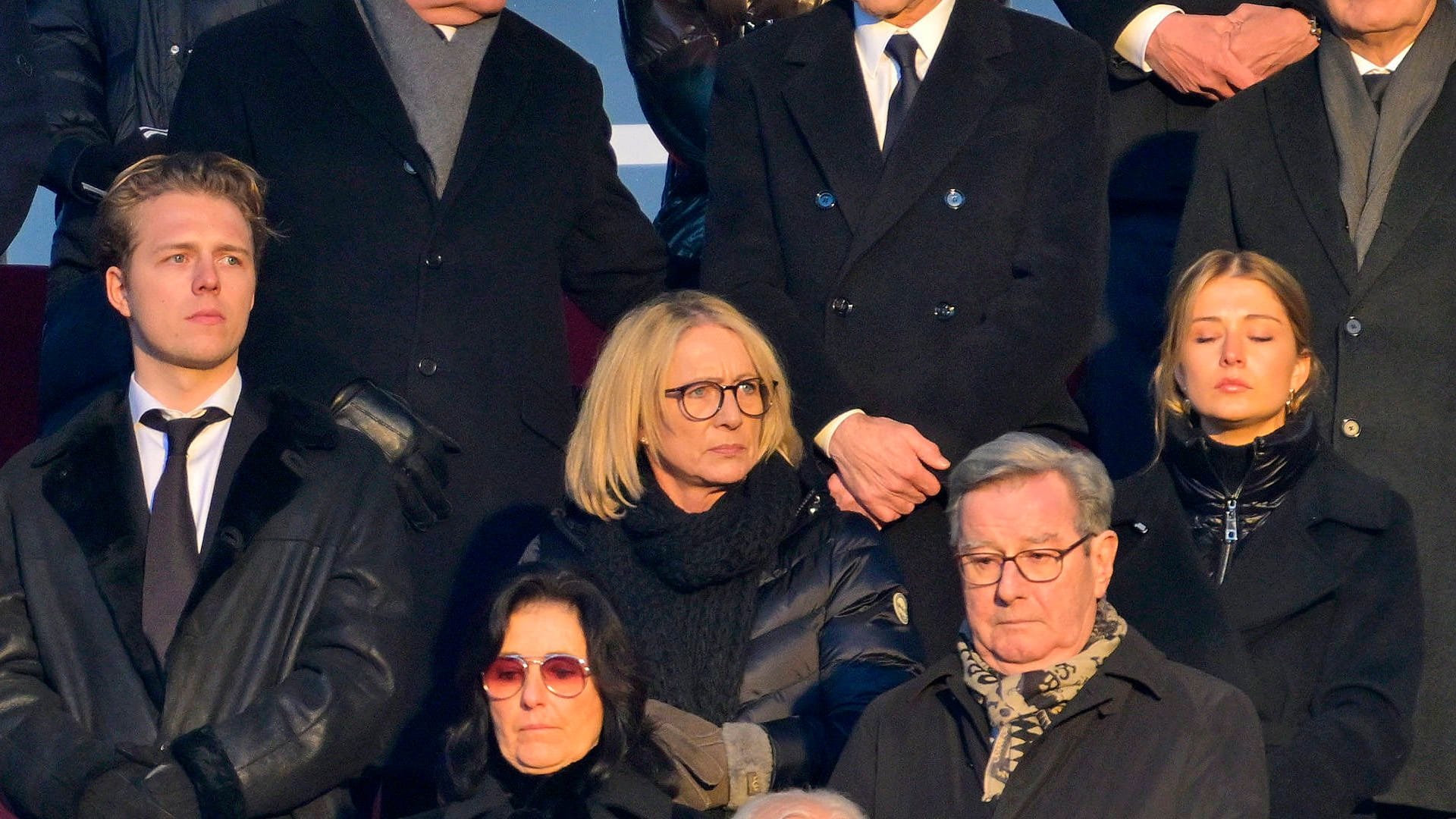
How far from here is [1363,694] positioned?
4.18 m

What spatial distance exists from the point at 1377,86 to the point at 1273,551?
3.85 feet

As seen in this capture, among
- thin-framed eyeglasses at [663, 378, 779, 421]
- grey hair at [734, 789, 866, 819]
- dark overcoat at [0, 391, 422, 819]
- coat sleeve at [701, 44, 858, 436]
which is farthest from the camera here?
coat sleeve at [701, 44, 858, 436]

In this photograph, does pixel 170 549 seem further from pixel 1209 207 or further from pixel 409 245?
pixel 1209 207

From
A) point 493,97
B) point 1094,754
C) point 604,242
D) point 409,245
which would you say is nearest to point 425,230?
point 409,245

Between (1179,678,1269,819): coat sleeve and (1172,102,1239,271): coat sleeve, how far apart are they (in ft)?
4.49

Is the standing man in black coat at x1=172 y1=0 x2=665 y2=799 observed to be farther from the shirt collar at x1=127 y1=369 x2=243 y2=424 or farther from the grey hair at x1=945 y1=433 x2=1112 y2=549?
the grey hair at x1=945 y1=433 x2=1112 y2=549

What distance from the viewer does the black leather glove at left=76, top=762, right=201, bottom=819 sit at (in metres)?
3.86

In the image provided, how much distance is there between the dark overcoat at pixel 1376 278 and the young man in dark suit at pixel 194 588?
1866mm

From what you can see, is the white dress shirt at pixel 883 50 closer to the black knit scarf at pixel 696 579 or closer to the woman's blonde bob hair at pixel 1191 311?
the woman's blonde bob hair at pixel 1191 311

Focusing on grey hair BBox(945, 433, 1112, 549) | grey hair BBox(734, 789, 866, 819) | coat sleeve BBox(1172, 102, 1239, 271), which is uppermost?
coat sleeve BBox(1172, 102, 1239, 271)

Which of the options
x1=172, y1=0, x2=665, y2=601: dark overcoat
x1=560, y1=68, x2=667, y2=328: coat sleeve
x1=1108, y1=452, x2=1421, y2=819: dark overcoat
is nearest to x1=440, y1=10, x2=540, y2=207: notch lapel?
x1=172, y1=0, x2=665, y2=601: dark overcoat

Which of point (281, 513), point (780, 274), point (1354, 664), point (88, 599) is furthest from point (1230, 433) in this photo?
point (88, 599)

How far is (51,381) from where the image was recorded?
16.1 ft

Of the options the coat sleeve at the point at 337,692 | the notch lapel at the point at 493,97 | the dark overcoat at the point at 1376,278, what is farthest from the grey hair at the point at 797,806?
the notch lapel at the point at 493,97
